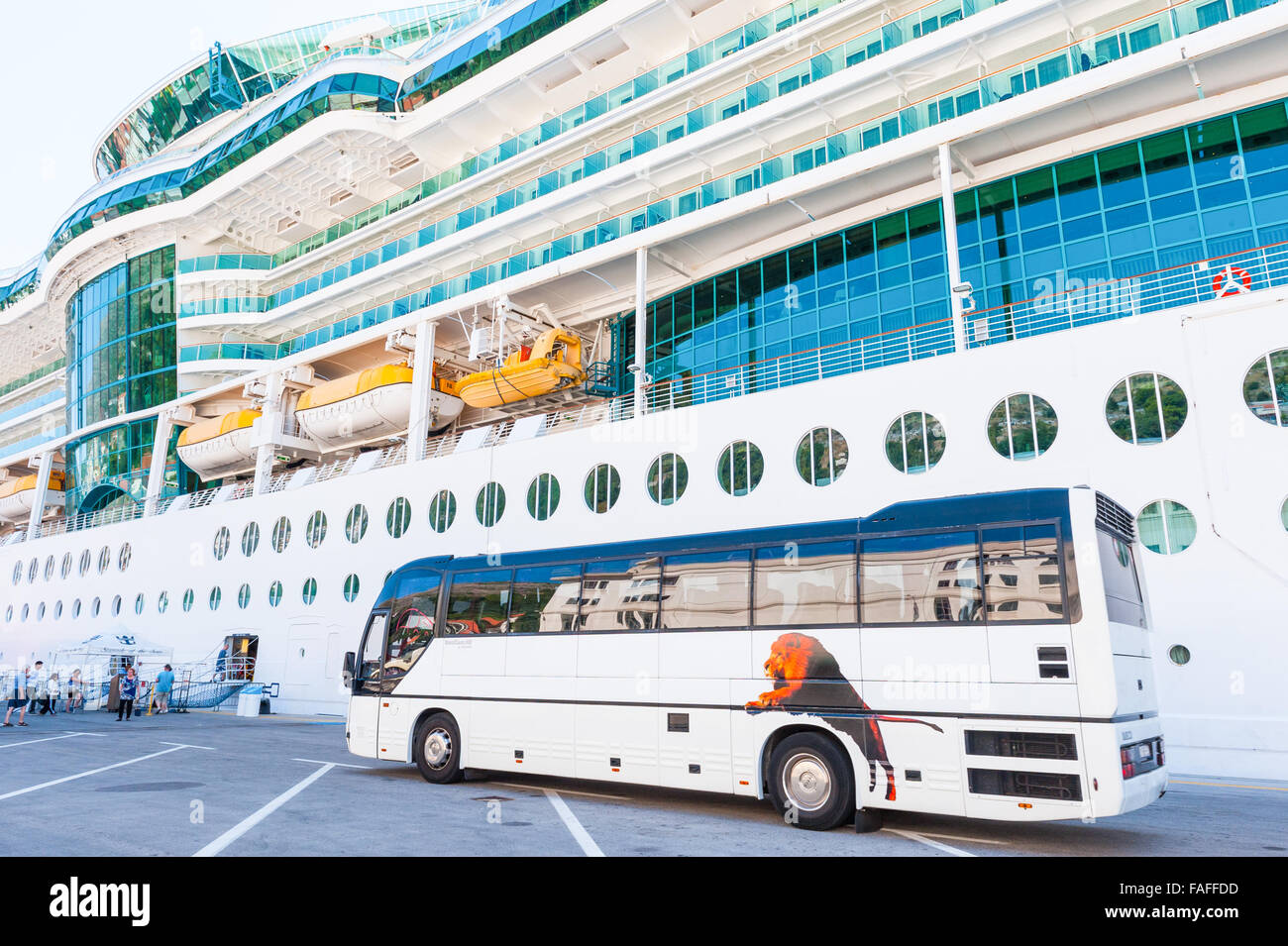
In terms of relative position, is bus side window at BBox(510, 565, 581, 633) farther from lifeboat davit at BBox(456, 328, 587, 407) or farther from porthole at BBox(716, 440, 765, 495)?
lifeboat davit at BBox(456, 328, 587, 407)

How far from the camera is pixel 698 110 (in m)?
20.8

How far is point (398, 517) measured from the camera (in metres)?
22.0

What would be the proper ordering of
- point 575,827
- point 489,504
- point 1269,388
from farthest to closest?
point 489,504, point 1269,388, point 575,827

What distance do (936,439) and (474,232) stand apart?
15.9 metres

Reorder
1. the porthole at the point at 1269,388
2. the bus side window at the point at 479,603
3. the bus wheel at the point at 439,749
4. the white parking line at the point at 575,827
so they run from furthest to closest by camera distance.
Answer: the porthole at the point at 1269,388 → the bus wheel at the point at 439,749 → the bus side window at the point at 479,603 → the white parking line at the point at 575,827

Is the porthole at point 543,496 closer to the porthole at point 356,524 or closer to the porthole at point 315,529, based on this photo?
the porthole at point 356,524

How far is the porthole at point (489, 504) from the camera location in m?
19.7

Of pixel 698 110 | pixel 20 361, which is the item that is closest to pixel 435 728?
pixel 698 110

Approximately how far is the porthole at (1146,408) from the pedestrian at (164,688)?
75.9 feet

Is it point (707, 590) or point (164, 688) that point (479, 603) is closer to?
point (707, 590)

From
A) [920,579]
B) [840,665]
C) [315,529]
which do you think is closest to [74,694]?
[315,529]

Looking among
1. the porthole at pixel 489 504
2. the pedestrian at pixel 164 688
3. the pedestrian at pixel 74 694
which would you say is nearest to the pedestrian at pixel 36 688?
the pedestrian at pixel 74 694

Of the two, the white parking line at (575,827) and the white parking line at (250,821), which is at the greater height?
the white parking line at (250,821)

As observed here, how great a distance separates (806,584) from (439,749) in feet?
18.2
